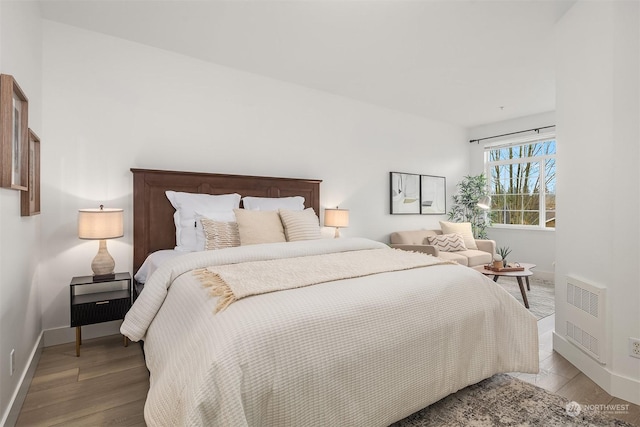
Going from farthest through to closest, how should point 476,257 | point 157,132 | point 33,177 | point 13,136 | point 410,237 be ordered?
1. point 410,237
2. point 476,257
3. point 157,132
4. point 33,177
5. point 13,136

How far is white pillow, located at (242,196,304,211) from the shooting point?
322 centimetres

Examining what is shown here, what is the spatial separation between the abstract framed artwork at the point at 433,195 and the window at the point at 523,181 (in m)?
0.93

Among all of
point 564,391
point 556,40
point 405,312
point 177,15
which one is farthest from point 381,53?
point 564,391

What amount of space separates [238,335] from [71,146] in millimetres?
2591

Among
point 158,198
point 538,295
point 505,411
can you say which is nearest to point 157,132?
point 158,198

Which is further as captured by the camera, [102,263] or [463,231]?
[463,231]

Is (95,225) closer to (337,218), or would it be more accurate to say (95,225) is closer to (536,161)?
(337,218)

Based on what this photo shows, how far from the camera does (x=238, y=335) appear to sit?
1147mm

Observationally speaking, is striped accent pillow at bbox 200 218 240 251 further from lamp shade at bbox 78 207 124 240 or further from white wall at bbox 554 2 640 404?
white wall at bbox 554 2 640 404

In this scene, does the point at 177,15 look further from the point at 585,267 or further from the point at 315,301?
the point at 585,267

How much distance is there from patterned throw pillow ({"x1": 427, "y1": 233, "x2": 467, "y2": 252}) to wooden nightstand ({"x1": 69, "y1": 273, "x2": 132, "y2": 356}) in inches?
158

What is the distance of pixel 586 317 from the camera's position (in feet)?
7.09

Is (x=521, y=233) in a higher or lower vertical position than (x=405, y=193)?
lower

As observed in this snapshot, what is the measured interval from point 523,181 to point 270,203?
453cm
